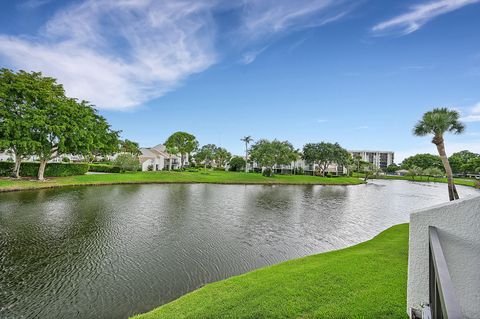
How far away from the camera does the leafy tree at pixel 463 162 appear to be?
277 ft

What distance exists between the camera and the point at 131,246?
34.3 ft

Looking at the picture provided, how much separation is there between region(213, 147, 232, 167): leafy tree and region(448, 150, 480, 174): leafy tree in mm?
90342

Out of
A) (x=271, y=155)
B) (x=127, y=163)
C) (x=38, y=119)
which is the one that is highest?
(x=38, y=119)

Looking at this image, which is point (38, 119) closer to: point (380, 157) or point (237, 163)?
point (237, 163)

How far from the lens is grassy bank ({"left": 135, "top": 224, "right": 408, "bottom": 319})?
14.8 ft

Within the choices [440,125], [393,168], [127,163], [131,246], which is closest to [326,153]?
[440,125]

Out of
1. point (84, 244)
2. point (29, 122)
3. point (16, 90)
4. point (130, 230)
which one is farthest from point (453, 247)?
point (16, 90)

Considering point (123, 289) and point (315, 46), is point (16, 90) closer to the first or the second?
point (123, 289)

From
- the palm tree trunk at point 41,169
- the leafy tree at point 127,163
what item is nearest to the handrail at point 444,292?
the palm tree trunk at point 41,169

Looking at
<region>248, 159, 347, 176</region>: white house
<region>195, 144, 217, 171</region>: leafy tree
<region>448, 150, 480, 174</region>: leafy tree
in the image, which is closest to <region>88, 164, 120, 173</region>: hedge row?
<region>195, 144, 217, 171</region>: leafy tree

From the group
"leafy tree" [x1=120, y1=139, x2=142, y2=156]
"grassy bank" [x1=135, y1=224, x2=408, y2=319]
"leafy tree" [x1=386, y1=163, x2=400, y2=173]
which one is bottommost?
"grassy bank" [x1=135, y1=224, x2=408, y2=319]

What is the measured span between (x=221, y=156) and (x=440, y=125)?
73.1 meters

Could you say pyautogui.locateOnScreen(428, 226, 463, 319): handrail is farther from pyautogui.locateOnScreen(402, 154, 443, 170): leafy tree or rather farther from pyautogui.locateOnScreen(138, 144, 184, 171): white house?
pyautogui.locateOnScreen(402, 154, 443, 170): leafy tree

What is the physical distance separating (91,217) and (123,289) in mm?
10009
